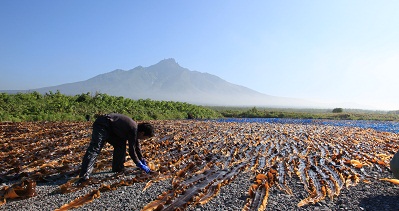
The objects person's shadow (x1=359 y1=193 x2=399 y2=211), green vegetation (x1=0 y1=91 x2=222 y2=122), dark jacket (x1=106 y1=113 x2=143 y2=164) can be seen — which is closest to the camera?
person's shadow (x1=359 y1=193 x2=399 y2=211)

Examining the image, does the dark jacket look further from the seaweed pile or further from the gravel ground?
the gravel ground

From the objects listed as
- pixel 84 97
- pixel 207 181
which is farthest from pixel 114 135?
pixel 84 97

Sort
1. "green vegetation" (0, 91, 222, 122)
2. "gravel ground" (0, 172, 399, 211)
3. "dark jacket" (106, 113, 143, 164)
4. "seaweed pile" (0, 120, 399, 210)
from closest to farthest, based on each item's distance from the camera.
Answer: "gravel ground" (0, 172, 399, 211) < "seaweed pile" (0, 120, 399, 210) < "dark jacket" (106, 113, 143, 164) < "green vegetation" (0, 91, 222, 122)

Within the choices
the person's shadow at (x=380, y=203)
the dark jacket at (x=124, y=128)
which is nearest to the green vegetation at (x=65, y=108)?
the dark jacket at (x=124, y=128)

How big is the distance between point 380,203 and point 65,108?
2579 cm

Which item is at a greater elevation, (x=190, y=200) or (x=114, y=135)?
(x=114, y=135)

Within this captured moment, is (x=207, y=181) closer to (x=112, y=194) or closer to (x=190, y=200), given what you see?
(x=190, y=200)

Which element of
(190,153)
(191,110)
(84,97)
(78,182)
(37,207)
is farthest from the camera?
(191,110)

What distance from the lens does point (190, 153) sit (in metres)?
10.4

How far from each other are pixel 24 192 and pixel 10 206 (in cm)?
52

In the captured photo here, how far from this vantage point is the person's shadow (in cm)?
539

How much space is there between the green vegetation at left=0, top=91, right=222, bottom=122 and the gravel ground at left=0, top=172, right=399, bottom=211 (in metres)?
18.3

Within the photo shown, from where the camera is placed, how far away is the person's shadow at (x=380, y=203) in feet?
17.7

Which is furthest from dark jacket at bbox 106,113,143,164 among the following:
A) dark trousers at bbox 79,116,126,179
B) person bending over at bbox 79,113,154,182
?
dark trousers at bbox 79,116,126,179
